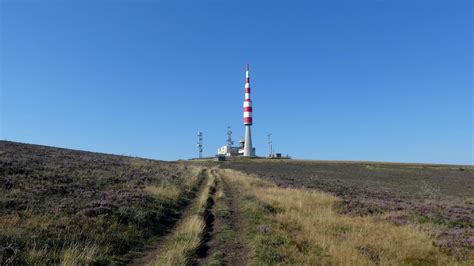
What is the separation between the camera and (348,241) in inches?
530

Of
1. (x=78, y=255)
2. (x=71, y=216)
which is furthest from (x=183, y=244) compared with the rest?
(x=71, y=216)

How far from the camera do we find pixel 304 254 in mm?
12008

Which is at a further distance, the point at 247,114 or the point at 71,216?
the point at 247,114

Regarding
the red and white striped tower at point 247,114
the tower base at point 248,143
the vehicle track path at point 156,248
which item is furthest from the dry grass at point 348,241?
the tower base at point 248,143

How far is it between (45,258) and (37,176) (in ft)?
45.1

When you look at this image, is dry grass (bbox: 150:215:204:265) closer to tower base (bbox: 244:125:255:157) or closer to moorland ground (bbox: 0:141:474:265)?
moorland ground (bbox: 0:141:474:265)

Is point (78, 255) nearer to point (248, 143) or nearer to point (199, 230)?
point (199, 230)

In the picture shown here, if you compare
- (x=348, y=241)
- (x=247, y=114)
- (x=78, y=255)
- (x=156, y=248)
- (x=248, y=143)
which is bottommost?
(x=156, y=248)

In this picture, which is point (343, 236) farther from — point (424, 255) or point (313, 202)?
point (313, 202)

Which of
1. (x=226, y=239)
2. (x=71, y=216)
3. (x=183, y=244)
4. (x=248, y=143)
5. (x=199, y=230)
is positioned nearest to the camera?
(x=183, y=244)

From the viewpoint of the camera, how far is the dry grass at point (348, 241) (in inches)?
456

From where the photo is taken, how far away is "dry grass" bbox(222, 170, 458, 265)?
11.6 m

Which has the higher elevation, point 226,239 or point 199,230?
point 199,230

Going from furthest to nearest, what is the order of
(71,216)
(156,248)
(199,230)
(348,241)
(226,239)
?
(199,230) → (71,216) → (226,239) → (348,241) → (156,248)
